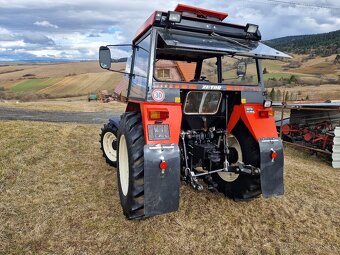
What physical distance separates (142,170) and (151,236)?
85 cm

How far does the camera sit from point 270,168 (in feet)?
13.3

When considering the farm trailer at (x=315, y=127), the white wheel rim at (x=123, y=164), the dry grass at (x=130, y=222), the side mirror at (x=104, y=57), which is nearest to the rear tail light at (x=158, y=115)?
the white wheel rim at (x=123, y=164)

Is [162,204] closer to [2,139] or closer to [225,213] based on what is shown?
[225,213]

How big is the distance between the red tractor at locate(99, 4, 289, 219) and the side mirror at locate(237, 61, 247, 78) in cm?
1

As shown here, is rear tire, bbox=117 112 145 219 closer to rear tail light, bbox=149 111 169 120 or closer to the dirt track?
rear tail light, bbox=149 111 169 120

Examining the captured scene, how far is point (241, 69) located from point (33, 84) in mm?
55667

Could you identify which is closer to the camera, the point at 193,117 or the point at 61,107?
the point at 193,117

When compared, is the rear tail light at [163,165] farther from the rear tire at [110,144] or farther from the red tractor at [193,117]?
the rear tire at [110,144]

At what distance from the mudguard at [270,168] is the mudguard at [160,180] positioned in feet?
4.22

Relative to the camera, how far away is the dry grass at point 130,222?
3492 millimetres

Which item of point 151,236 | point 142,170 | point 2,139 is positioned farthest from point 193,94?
point 2,139

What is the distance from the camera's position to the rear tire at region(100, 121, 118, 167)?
18.2ft

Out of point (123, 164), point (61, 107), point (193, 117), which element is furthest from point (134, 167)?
point (61, 107)

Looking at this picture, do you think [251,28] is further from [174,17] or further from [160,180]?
[160,180]
